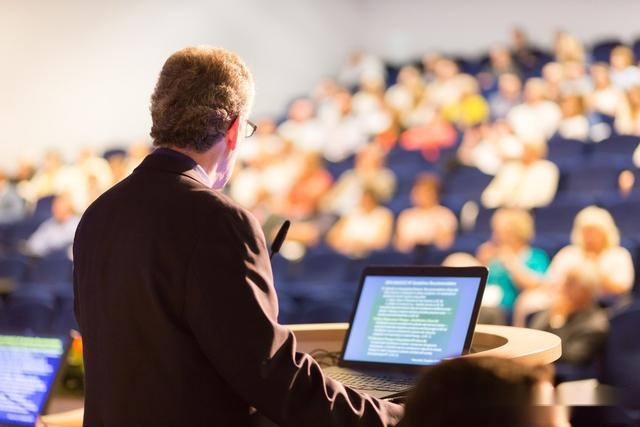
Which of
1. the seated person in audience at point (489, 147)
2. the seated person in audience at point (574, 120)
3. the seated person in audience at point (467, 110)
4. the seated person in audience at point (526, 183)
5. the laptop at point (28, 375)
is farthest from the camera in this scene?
the seated person in audience at point (467, 110)

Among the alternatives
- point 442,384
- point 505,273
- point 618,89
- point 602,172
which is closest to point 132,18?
point 618,89

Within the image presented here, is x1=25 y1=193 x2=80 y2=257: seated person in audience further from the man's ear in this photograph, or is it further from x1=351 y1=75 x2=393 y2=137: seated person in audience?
the man's ear

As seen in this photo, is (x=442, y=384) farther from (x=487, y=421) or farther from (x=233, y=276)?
(x=233, y=276)

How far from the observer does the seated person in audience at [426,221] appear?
640 cm

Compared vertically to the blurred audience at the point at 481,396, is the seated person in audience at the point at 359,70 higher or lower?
lower

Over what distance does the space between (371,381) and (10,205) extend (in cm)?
841

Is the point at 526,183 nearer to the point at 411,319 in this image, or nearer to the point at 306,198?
the point at 306,198

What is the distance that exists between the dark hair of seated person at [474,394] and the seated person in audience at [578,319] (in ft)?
10.1

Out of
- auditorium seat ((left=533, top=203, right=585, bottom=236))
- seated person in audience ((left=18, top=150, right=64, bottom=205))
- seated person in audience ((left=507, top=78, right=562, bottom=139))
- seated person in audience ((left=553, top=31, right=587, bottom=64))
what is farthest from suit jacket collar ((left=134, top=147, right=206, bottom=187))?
seated person in audience ((left=18, top=150, right=64, bottom=205))

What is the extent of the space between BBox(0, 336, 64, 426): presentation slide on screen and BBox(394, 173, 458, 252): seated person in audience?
4167 mm

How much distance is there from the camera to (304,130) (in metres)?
9.85

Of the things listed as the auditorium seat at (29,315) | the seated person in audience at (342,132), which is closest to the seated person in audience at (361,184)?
the seated person in audience at (342,132)

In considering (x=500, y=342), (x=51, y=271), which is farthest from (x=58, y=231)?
(x=500, y=342)

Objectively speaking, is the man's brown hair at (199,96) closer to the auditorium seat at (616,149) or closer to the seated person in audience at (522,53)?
the auditorium seat at (616,149)
